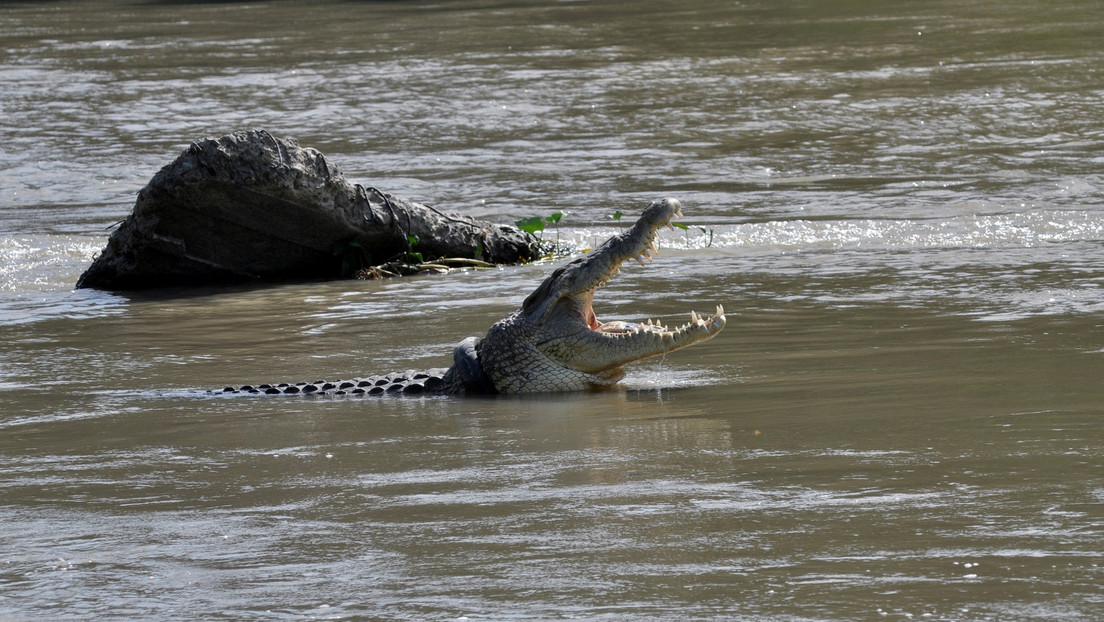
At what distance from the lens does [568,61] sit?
1770 centimetres

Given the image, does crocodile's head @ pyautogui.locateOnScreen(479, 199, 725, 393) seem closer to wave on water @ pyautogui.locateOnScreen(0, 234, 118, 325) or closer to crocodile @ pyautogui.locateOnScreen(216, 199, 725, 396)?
crocodile @ pyautogui.locateOnScreen(216, 199, 725, 396)

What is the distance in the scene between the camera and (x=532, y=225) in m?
9.35

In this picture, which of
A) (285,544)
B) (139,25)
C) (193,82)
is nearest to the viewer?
(285,544)

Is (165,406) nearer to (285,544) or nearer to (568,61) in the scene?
(285,544)

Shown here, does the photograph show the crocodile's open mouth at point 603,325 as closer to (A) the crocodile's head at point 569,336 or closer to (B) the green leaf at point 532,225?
(A) the crocodile's head at point 569,336

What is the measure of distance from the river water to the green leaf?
43 centimetres

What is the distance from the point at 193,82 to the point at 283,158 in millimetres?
9167

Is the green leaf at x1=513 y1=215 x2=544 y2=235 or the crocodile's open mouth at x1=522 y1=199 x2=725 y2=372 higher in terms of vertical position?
the green leaf at x1=513 y1=215 x2=544 y2=235

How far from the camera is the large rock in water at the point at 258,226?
888 cm

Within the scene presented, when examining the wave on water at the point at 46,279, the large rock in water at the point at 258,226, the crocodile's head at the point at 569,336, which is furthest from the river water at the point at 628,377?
the large rock in water at the point at 258,226

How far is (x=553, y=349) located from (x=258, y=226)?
383 centimetres

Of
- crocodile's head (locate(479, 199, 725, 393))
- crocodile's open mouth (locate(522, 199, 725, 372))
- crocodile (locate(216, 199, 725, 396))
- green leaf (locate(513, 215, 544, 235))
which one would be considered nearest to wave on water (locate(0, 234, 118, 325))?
green leaf (locate(513, 215, 544, 235))

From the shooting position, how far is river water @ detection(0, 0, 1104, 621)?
3275 millimetres

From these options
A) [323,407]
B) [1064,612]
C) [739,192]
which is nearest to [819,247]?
[739,192]
